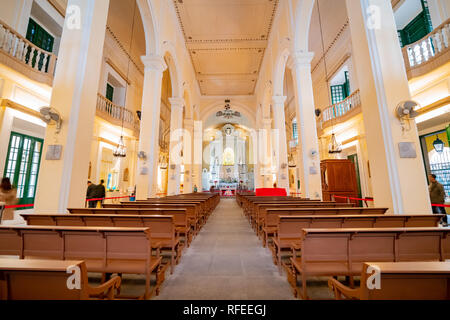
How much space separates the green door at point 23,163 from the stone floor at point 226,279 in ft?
20.7

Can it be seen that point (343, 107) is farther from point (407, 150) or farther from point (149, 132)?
point (149, 132)

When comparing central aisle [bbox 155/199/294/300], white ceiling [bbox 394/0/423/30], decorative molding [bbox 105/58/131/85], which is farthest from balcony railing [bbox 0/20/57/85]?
white ceiling [bbox 394/0/423/30]

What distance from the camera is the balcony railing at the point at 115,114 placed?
7.44 meters

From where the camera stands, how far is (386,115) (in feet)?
9.77

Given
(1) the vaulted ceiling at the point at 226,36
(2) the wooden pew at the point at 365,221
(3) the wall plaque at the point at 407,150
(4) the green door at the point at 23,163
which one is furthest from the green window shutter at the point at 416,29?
(4) the green door at the point at 23,163

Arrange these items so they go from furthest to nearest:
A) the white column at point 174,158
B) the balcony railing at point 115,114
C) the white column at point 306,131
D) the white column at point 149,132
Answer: the white column at point 174,158 < the balcony railing at point 115,114 < the white column at point 149,132 < the white column at point 306,131

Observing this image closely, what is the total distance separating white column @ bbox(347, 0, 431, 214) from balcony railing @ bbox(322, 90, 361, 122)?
4318 mm

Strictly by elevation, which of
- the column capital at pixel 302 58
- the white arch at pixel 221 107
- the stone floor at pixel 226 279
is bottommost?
the stone floor at pixel 226 279

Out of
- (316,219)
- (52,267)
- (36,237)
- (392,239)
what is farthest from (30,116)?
(392,239)

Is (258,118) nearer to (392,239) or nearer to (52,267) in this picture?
(392,239)

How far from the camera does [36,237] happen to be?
5.88ft

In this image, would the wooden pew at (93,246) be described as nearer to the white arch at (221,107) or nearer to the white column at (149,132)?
the white column at (149,132)

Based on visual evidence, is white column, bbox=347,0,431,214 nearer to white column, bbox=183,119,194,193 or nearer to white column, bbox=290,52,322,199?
white column, bbox=290,52,322,199

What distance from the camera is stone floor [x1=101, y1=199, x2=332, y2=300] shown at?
178cm
